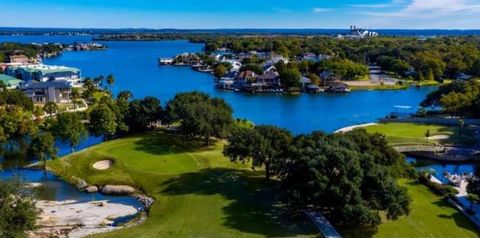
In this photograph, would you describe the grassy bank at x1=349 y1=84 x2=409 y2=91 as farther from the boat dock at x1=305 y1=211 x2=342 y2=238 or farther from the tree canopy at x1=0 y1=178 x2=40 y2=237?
the tree canopy at x1=0 y1=178 x2=40 y2=237

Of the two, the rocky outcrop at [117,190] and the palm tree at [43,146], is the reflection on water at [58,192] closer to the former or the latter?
the rocky outcrop at [117,190]

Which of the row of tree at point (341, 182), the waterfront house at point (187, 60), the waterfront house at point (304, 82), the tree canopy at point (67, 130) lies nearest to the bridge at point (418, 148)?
the row of tree at point (341, 182)

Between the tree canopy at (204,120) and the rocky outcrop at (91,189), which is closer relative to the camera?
the rocky outcrop at (91,189)

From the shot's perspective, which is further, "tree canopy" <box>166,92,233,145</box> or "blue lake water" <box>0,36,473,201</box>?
"blue lake water" <box>0,36,473,201</box>

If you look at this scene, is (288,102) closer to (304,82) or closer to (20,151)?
(304,82)

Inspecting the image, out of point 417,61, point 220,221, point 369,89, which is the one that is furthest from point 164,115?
point 417,61

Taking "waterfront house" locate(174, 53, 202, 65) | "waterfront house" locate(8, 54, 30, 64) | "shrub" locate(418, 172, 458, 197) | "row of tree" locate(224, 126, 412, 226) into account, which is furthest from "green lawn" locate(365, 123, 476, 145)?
"waterfront house" locate(8, 54, 30, 64)
